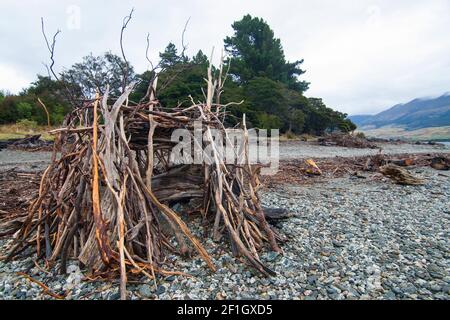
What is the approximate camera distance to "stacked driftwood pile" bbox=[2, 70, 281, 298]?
2.24 metres

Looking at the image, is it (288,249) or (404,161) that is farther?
(404,161)

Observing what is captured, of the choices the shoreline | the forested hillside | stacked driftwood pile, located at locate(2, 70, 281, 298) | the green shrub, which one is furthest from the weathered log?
the green shrub

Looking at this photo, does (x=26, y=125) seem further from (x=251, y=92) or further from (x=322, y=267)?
(x=322, y=267)

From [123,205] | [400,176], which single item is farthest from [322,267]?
[400,176]

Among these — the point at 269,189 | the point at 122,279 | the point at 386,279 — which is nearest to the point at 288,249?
the point at 386,279

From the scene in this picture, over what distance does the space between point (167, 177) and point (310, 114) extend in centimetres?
2911

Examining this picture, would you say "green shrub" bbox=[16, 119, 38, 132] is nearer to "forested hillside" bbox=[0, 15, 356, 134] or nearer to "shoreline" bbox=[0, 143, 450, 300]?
"forested hillside" bbox=[0, 15, 356, 134]

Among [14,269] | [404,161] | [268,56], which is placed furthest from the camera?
[268,56]

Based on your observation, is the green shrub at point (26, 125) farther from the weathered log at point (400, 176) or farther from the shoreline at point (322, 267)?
the weathered log at point (400, 176)

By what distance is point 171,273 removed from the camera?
2.23m

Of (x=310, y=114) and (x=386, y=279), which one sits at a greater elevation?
(x=310, y=114)

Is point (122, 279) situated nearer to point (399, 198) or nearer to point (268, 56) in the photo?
point (399, 198)

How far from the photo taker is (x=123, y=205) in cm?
238

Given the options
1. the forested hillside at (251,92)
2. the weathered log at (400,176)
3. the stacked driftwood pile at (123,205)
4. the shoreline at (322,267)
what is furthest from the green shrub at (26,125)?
the weathered log at (400,176)
